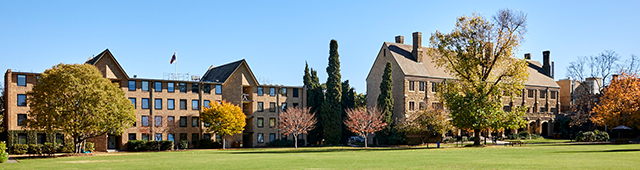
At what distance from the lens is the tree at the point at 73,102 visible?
47.2m

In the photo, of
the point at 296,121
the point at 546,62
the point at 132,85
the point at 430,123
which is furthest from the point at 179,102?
the point at 546,62

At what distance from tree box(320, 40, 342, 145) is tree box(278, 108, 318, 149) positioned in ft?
5.75

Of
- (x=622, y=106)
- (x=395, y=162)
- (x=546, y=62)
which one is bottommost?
(x=395, y=162)

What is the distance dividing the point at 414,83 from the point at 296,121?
18.9 m

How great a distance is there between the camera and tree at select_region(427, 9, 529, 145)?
2010 inches

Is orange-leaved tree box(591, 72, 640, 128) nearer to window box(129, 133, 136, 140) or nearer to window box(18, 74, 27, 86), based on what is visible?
window box(129, 133, 136, 140)

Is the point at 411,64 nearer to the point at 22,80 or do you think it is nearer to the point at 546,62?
the point at 546,62

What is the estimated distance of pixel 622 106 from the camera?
6356 cm

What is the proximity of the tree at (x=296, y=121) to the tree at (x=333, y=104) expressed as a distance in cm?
175

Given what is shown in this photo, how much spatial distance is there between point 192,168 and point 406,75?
50.6 m

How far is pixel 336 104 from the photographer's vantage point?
72.9 metres

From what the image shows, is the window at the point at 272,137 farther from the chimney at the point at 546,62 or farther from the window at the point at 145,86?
the chimney at the point at 546,62

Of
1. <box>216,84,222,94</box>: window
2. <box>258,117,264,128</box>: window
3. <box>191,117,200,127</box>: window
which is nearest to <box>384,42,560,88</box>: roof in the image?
<box>258,117,264,128</box>: window

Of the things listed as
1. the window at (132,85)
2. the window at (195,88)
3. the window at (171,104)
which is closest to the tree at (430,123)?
the window at (195,88)
